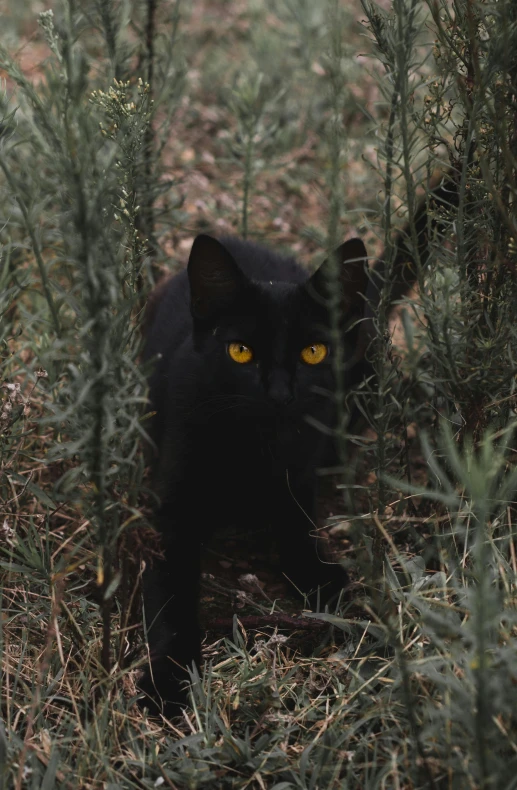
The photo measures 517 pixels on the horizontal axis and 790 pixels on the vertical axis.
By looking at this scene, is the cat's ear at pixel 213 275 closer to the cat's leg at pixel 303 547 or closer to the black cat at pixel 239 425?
the black cat at pixel 239 425

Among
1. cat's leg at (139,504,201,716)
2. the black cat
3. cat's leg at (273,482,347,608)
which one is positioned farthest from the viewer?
cat's leg at (273,482,347,608)

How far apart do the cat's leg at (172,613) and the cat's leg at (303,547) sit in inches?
10.4

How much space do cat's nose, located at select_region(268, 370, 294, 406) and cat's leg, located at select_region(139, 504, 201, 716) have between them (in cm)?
41

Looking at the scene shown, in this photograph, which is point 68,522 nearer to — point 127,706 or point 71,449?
point 127,706

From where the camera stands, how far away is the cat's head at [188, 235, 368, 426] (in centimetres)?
173

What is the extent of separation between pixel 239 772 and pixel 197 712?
142 mm

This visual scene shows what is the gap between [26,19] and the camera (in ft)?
14.2

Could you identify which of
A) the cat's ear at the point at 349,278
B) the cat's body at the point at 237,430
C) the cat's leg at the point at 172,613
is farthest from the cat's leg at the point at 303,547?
the cat's ear at the point at 349,278

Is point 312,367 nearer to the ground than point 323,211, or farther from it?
nearer to the ground

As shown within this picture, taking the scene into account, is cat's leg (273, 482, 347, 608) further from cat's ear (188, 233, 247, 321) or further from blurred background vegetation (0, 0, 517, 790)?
cat's ear (188, 233, 247, 321)

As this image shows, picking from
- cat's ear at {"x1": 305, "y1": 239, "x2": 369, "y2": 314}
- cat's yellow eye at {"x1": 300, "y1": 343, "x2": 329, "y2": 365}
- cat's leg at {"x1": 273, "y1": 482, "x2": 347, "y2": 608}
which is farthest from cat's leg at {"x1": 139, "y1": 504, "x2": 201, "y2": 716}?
cat's ear at {"x1": 305, "y1": 239, "x2": 369, "y2": 314}

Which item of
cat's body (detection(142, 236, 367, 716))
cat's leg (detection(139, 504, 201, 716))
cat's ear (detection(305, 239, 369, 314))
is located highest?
cat's ear (detection(305, 239, 369, 314))

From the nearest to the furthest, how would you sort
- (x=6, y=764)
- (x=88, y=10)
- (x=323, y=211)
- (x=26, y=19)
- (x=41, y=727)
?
(x=6, y=764) < (x=41, y=727) < (x=88, y=10) < (x=323, y=211) < (x=26, y=19)

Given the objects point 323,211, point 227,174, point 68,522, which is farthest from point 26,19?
point 68,522
